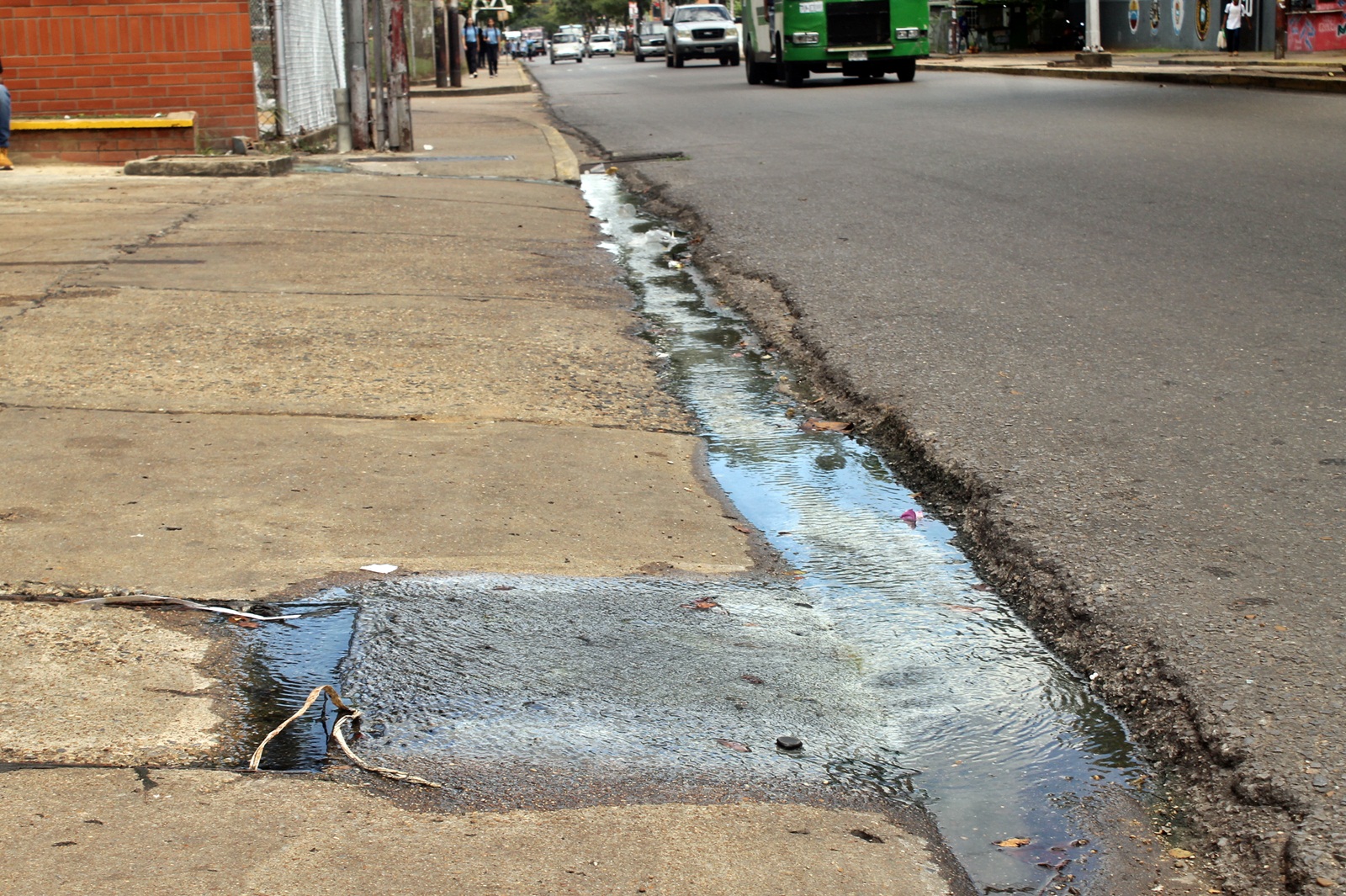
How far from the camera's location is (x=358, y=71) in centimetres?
1416

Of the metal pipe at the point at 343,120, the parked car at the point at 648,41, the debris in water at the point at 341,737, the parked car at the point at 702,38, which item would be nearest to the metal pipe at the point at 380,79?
the metal pipe at the point at 343,120

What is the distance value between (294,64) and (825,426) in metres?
10.9

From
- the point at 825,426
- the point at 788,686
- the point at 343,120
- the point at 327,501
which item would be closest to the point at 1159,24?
the point at 343,120

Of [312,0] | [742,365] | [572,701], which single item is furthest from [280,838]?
[312,0]

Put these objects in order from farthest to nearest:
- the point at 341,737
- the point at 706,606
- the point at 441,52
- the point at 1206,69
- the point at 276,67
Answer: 1. the point at 441,52
2. the point at 1206,69
3. the point at 276,67
4. the point at 706,606
5. the point at 341,737

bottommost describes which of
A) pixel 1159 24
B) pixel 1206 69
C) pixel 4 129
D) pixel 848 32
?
pixel 4 129

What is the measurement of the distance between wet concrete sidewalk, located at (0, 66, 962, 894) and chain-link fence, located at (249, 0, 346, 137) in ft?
15.2

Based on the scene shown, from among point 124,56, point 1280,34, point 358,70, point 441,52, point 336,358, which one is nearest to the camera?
point 336,358

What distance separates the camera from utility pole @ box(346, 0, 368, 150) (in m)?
13.7

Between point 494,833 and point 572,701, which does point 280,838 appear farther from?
point 572,701

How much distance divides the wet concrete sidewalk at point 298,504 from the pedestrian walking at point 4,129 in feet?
12.3

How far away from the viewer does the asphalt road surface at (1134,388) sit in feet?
9.09

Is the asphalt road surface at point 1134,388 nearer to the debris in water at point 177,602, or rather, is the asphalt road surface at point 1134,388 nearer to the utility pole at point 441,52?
the debris in water at point 177,602

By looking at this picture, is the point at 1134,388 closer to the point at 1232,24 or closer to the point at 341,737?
the point at 341,737
